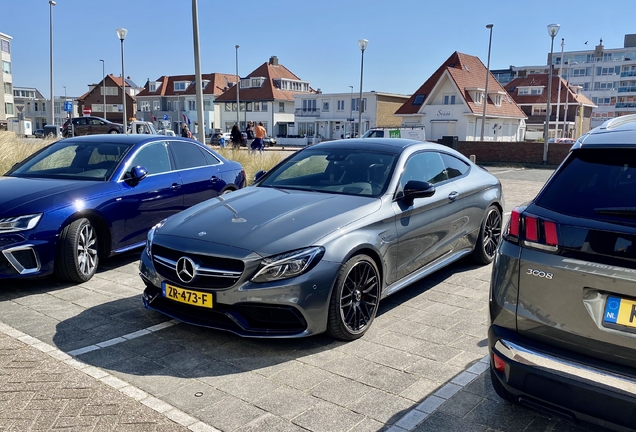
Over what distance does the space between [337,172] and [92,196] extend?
274 cm

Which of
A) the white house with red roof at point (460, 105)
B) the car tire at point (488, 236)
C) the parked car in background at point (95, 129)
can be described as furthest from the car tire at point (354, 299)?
the white house with red roof at point (460, 105)

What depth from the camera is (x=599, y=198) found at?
8.95ft

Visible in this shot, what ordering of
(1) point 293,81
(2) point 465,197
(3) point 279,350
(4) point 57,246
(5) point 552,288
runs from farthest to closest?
(1) point 293,81, (2) point 465,197, (4) point 57,246, (3) point 279,350, (5) point 552,288

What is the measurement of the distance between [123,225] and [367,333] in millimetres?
3364

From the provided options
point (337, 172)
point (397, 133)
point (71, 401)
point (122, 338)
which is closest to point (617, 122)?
point (337, 172)

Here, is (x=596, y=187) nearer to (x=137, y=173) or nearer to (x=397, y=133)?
(x=137, y=173)

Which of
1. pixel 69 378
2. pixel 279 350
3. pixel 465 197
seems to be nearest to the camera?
pixel 69 378

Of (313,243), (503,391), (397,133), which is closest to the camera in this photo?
(503,391)

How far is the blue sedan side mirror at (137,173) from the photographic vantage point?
6.59m

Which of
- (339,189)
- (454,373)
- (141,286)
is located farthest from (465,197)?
(141,286)

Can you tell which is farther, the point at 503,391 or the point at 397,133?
the point at 397,133

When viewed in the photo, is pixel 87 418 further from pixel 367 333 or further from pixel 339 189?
pixel 339 189

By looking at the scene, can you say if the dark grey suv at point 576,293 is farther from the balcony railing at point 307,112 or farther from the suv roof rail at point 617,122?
the balcony railing at point 307,112

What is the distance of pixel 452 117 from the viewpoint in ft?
174
